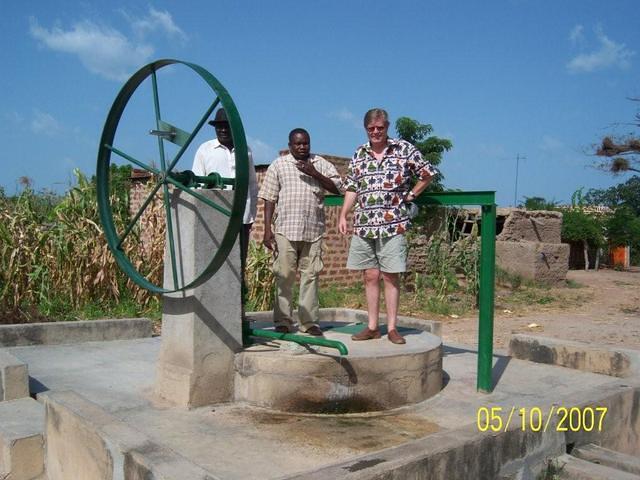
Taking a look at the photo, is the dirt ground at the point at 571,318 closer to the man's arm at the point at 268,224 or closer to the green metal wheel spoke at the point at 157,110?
the man's arm at the point at 268,224

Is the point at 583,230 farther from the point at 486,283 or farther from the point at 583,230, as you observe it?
the point at 486,283

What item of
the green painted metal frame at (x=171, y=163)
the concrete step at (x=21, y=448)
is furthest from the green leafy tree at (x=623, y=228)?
the concrete step at (x=21, y=448)

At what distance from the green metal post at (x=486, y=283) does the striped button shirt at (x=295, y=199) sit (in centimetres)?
111

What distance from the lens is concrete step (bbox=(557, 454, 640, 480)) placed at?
344 cm

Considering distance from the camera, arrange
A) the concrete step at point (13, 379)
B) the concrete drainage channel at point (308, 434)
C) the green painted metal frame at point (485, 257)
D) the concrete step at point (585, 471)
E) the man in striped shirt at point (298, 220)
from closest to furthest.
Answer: the concrete drainage channel at point (308, 434), the concrete step at point (585, 471), the concrete step at point (13, 379), the green painted metal frame at point (485, 257), the man in striped shirt at point (298, 220)

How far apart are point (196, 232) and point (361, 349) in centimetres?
131

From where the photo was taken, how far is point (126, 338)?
6.33m

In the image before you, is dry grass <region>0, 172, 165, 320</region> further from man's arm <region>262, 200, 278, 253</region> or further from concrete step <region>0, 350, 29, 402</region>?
man's arm <region>262, 200, 278, 253</region>

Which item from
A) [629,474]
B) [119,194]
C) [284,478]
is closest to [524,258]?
[119,194]

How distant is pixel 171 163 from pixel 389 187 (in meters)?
1.45

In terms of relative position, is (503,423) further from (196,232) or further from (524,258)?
(524,258)

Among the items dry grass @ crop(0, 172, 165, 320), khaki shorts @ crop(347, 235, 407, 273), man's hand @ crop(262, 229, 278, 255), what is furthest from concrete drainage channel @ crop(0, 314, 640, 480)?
dry grass @ crop(0, 172, 165, 320)

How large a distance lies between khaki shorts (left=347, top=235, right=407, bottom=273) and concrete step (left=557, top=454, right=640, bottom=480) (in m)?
1.49

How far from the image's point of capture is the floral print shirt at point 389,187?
4.34 m
